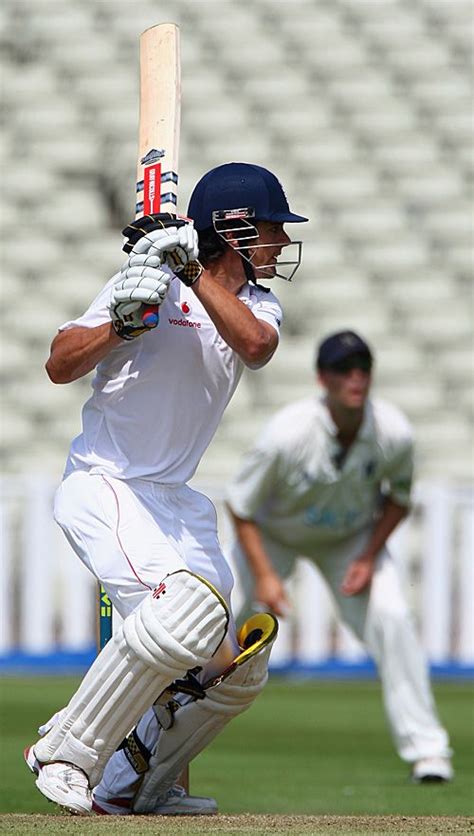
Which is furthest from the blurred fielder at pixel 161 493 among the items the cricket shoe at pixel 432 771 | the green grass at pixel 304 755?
the cricket shoe at pixel 432 771

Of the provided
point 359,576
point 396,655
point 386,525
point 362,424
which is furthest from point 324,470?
point 396,655

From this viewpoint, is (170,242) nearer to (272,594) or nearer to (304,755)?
(272,594)

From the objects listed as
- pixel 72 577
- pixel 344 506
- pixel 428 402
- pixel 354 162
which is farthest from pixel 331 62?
A: pixel 344 506

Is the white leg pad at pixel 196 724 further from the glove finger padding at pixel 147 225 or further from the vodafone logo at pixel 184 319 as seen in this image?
the glove finger padding at pixel 147 225

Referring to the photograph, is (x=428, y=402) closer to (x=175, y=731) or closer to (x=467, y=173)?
(x=467, y=173)

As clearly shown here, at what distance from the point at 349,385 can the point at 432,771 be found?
1449 millimetres

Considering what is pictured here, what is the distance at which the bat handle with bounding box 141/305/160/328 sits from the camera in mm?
3652

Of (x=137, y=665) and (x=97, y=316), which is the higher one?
(x=97, y=316)

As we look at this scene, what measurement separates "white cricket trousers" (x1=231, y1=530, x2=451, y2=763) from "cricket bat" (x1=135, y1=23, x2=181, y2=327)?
7.95ft

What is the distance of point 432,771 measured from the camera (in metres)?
5.64

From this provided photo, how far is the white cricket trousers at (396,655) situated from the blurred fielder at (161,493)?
1.76 meters

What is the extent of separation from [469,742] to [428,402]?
232 inches

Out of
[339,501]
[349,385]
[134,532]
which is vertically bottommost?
[134,532]

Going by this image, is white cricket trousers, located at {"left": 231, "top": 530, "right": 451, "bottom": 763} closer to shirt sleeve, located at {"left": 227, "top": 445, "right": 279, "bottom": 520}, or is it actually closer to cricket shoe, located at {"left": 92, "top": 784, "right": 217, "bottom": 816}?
shirt sleeve, located at {"left": 227, "top": 445, "right": 279, "bottom": 520}
